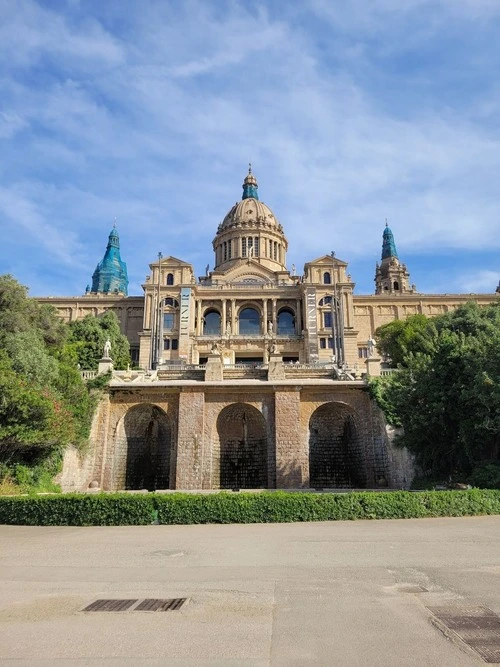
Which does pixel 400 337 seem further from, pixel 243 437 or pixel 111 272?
pixel 111 272

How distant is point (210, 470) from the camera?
25719 mm

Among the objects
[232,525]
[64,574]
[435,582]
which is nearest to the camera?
[435,582]

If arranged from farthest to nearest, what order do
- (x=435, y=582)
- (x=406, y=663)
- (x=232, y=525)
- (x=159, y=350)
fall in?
(x=159, y=350) → (x=232, y=525) → (x=435, y=582) → (x=406, y=663)

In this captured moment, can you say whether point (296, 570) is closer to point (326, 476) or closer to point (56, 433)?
point (56, 433)

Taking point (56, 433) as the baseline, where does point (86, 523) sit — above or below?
below

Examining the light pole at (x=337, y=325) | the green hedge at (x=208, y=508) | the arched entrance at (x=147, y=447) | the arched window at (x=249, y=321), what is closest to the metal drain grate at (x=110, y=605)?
the green hedge at (x=208, y=508)

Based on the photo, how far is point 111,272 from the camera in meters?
103

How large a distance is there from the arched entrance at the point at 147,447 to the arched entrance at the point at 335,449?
7973 mm

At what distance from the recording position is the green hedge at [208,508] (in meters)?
14.3

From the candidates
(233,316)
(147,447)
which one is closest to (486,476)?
(147,447)

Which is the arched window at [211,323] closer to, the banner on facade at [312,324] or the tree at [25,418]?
the banner on facade at [312,324]

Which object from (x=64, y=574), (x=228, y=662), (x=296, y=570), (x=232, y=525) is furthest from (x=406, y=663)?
(x=232, y=525)

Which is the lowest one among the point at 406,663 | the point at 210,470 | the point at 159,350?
the point at 406,663

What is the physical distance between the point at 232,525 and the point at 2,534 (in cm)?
586
